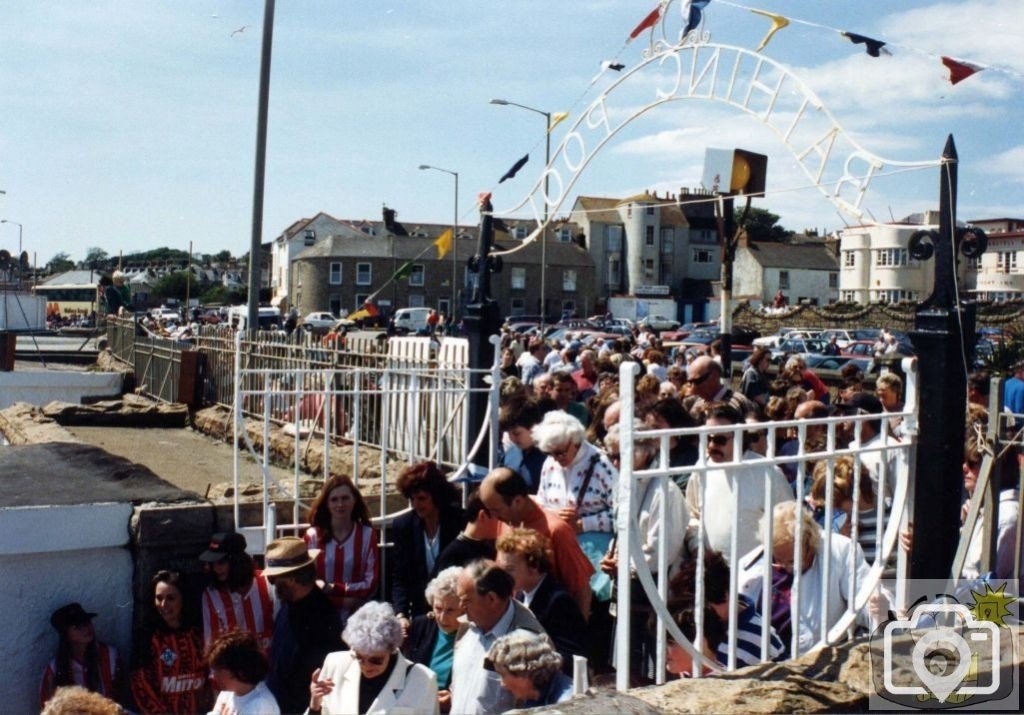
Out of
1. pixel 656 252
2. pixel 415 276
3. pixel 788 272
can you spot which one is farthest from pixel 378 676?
pixel 656 252

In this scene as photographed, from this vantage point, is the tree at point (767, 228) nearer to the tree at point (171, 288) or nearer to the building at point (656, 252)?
the building at point (656, 252)

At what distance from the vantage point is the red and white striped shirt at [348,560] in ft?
18.1

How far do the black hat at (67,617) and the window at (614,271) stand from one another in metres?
A: 71.9

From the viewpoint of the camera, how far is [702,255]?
7556 cm

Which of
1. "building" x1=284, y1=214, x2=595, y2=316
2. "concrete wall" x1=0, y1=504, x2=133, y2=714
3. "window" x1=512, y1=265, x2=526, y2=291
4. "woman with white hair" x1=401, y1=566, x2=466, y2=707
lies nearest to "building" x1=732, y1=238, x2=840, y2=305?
"building" x1=284, y1=214, x2=595, y2=316

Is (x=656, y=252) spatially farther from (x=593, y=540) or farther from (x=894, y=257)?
(x=593, y=540)

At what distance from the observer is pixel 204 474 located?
34.1 feet

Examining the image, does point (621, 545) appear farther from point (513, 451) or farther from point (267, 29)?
point (267, 29)

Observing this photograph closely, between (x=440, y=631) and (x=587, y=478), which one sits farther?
(x=587, y=478)

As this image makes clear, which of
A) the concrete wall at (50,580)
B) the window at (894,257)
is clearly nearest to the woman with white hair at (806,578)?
the window at (894,257)

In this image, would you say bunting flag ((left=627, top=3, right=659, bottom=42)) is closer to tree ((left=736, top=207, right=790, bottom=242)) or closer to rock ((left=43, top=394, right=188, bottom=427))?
rock ((left=43, top=394, right=188, bottom=427))

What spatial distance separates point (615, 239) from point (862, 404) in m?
70.5

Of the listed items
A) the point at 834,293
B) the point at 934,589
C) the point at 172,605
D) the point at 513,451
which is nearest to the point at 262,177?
the point at 513,451

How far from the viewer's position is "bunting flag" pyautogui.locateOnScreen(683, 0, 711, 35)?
5541 millimetres
